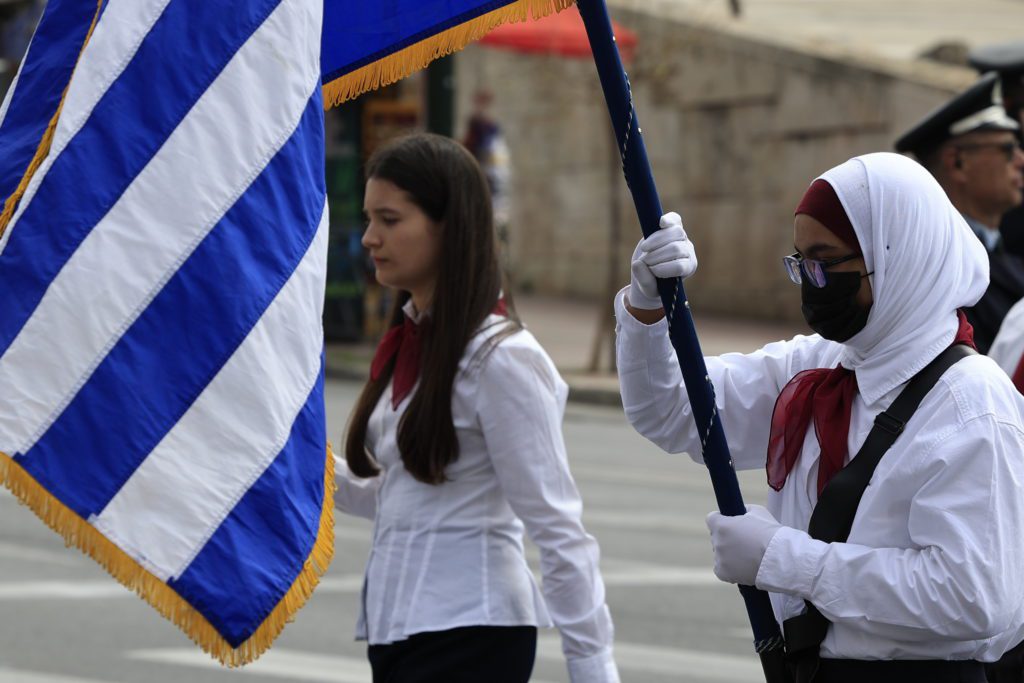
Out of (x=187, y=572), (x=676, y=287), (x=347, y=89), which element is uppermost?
(x=347, y=89)

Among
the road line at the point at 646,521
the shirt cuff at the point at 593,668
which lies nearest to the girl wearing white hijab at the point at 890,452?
the shirt cuff at the point at 593,668

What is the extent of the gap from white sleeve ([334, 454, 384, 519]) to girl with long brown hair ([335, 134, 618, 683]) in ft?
0.88

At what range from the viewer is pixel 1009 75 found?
730cm

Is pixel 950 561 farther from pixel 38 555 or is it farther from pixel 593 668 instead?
pixel 38 555

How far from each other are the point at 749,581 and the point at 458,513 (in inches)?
42.3

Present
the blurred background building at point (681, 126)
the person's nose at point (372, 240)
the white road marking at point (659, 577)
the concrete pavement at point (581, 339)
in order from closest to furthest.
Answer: the person's nose at point (372, 240), the white road marking at point (659, 577), the concrete pavement at point (581, 339), the blurred background building at point (681, 126)

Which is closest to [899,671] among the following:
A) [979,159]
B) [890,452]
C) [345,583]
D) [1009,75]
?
[890,452]

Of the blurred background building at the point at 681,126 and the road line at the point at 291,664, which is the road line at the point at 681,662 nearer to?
the road line at the point at 291,664

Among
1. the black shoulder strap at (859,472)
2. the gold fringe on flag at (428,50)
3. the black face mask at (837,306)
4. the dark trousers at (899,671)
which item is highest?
the gold fringe on flag at (428,50)

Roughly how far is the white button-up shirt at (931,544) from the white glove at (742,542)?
0.03 meters

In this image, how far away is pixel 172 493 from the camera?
10.8 ft

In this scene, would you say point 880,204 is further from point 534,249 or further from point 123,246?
point 534,249

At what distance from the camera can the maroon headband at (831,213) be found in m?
3.42

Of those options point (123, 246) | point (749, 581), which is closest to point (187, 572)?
point (123, 246)
